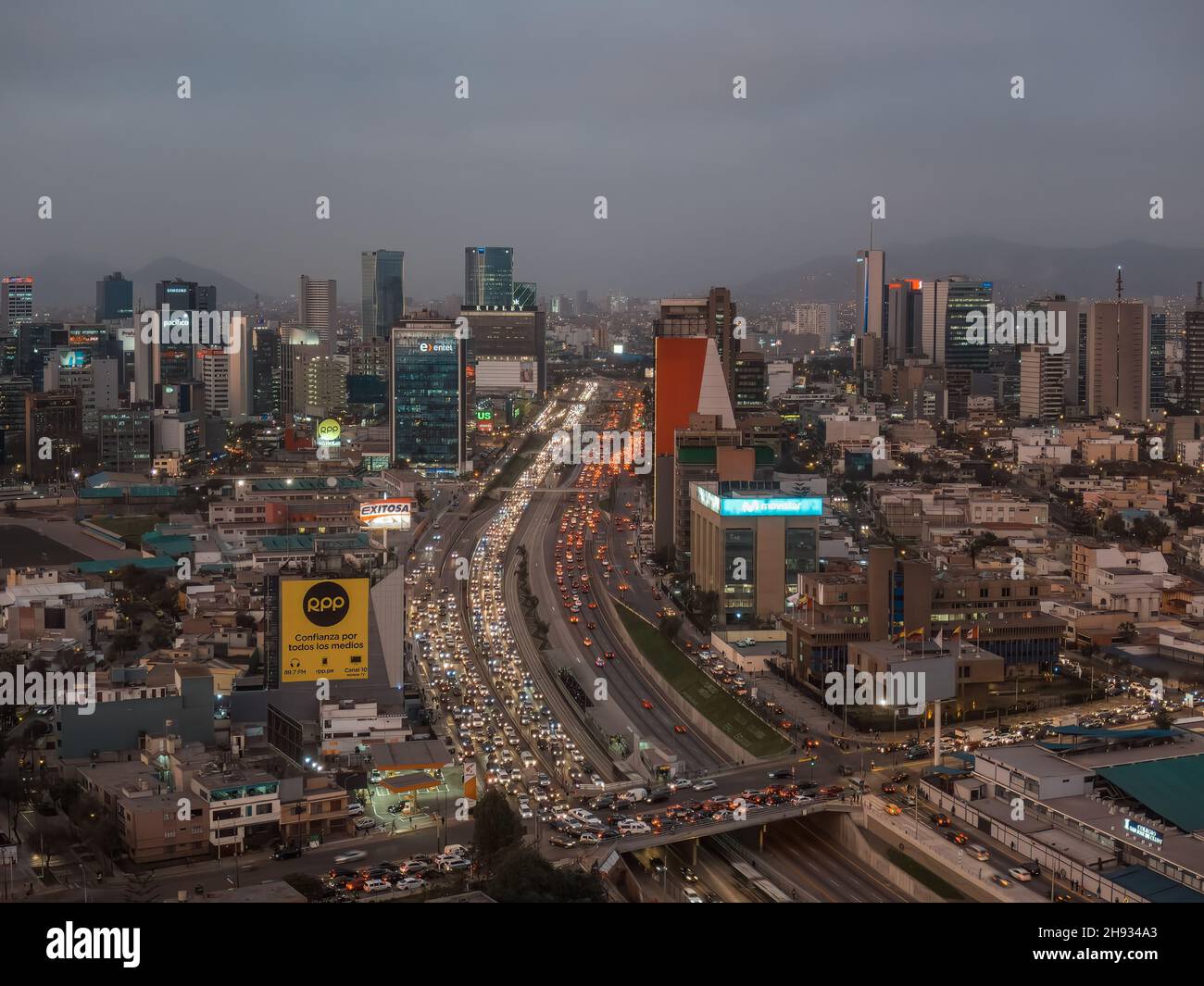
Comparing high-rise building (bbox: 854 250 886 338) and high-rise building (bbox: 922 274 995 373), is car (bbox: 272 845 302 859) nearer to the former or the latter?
high-rise building (bbox: 922 274 995 373)

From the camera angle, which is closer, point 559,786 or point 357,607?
point 559,786

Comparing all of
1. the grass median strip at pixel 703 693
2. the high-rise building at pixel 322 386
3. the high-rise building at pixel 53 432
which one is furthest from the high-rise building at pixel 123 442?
the grass median strip at pixel 703 693

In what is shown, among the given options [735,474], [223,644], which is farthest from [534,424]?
[223,644]

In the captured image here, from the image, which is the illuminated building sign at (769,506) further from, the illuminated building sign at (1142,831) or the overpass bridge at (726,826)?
the illuminated building sign at (1142,831)

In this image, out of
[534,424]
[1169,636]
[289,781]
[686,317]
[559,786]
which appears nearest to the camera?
[289,781]

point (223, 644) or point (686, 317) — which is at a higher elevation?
point (686, 317)

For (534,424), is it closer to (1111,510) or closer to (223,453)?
(223,453)
